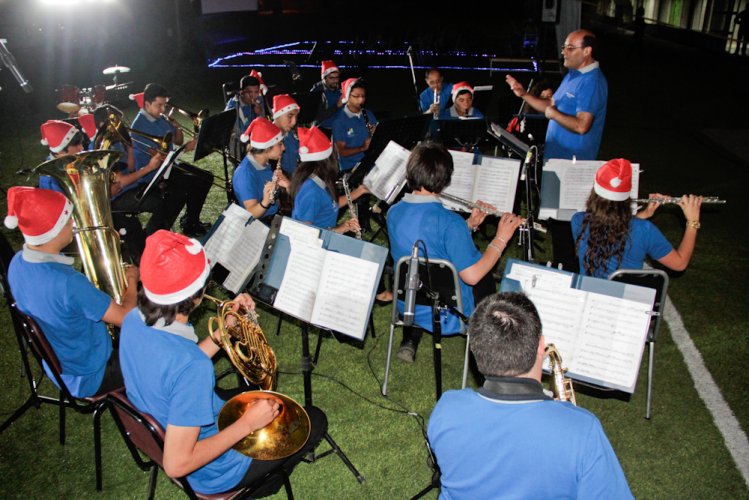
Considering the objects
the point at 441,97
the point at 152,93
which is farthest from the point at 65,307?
the point at 441,97

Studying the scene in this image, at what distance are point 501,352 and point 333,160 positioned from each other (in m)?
3.29

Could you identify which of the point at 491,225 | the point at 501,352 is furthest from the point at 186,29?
the point at 501,352

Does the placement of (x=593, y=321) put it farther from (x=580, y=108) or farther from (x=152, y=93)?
(x=152, y=93)

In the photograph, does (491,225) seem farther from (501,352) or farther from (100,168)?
(501,352)

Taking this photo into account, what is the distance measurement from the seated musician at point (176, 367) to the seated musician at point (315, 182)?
7.11ft

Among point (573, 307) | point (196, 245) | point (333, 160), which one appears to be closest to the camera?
point (196, 245)

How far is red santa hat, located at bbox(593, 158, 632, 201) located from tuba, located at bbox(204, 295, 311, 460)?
2548 mm

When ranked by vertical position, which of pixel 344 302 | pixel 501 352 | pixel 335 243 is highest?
pixel 501 352

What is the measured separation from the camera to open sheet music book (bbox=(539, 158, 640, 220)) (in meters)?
5.30

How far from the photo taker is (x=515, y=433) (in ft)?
6.36

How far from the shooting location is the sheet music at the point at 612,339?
325 centimetres

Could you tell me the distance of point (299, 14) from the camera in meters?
29.1

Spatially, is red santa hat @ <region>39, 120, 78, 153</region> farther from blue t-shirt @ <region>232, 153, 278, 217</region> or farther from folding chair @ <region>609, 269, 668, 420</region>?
folding chair @ <region>609, 269, 668, 420</region>

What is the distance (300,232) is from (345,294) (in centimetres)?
48
